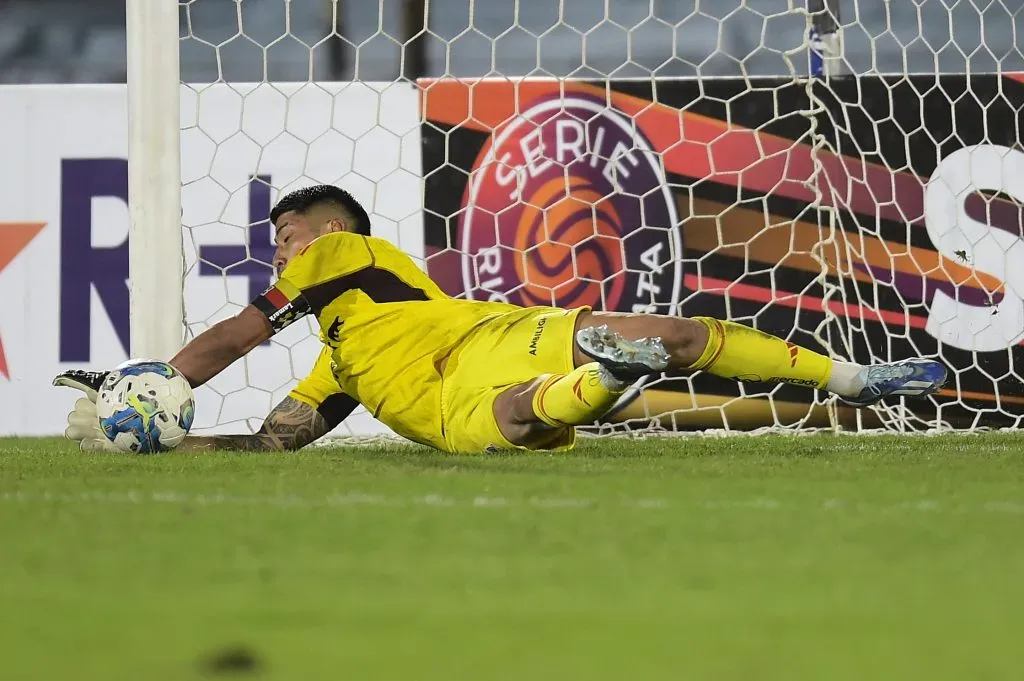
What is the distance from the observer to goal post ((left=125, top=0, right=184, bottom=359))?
3902 mm

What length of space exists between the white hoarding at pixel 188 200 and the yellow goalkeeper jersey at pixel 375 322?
1296 mm

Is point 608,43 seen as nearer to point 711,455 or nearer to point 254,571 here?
point 711,455

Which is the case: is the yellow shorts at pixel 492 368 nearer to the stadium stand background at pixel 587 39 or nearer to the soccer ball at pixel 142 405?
the soccer ball at pixel 142 405

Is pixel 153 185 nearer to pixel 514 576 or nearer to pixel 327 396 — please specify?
pixel 327 396

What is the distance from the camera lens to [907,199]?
16.2ft

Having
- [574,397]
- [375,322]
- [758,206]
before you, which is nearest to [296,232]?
[375,322]

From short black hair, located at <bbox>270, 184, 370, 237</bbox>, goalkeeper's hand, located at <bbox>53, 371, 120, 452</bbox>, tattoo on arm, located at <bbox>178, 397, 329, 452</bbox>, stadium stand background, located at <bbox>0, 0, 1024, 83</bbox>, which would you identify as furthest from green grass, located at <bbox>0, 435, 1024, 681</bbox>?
stadium stand background, located at <bbox>0, 0, 1024, 83</bbox>

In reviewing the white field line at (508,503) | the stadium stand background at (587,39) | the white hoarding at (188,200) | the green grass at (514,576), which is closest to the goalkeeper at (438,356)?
the green grass at (514,576)

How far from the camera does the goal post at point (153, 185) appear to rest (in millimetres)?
3902

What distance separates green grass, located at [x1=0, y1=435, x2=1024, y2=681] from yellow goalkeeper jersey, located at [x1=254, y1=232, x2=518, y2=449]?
0.78 meters

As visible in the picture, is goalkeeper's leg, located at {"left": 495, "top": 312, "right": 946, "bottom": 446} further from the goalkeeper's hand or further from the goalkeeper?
the goalkeeper's hand

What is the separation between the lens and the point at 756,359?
3340 mm

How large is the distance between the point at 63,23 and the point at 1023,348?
165 inches

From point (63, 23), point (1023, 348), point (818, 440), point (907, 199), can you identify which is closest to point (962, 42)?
point (907, 199)
